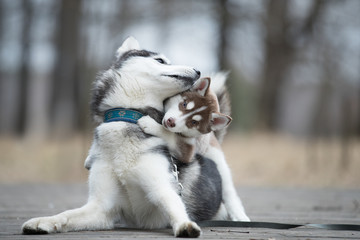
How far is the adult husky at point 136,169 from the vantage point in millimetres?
2717

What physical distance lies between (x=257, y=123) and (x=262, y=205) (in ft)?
26.3

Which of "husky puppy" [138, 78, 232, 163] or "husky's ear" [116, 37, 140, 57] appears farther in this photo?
"husky's ear" [116, 37, 140, 57]

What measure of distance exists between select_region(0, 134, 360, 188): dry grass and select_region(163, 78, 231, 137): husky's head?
16.7ft

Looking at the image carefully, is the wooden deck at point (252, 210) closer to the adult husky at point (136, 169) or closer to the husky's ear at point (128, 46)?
the adult husky at point (136, 169)

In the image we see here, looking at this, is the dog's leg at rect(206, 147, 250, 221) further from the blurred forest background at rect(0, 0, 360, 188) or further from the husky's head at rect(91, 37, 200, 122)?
the blurred forest background at rect(0, 0, 360, 188)

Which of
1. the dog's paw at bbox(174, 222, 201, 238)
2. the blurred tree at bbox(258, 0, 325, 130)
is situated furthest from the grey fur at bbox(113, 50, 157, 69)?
the blurred tree at bbox(258, 0, 325, 130)

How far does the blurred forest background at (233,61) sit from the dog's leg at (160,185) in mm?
6234

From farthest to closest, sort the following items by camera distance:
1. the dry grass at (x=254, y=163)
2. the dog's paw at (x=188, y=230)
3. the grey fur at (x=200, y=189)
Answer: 1. the dry grass at (x=254, y=163)
2. the grey fur at (x=200, y=189)
3. the dog's paw at (x=188, y=230)

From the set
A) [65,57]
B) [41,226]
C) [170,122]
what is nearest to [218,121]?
[170,122]

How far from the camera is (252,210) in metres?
4.30

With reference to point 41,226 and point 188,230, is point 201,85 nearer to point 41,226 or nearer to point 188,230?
point 188,230

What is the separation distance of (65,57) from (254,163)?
5.95 meters

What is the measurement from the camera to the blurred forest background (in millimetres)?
9406

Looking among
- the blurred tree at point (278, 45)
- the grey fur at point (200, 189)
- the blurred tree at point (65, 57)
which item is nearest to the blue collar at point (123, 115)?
the grey fur at point (200, 189)
